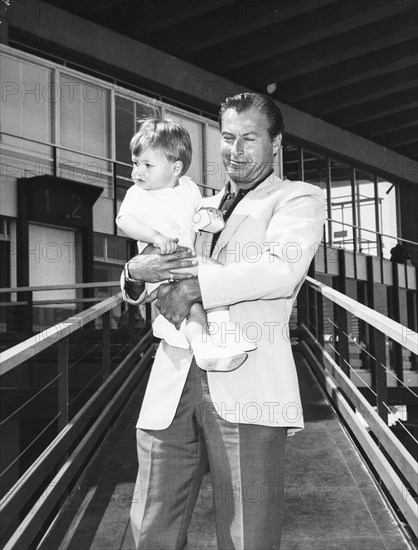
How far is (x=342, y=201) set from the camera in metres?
18.4

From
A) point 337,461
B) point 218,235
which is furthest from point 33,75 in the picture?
point 218,235

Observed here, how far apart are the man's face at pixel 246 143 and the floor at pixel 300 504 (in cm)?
208

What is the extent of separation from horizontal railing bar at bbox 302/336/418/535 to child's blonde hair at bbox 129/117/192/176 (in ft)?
6.05

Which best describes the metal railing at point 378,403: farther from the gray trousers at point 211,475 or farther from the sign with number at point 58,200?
the sign with number at point 58,200

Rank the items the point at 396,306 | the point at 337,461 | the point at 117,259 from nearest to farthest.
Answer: the point at 337,461 < the point at 117,259 < the point at 396,306

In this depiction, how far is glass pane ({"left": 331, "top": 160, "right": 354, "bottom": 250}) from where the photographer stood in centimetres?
1730

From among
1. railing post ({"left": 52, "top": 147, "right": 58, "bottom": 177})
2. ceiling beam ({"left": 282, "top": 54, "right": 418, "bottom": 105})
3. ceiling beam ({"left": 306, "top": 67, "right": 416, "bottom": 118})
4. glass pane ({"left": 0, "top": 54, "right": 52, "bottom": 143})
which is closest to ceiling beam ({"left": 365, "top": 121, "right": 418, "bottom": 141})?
ceiling beam ({"left": 306, "top": 67, "right": 416, "bottom": 118})

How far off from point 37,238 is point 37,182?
89 centimetres

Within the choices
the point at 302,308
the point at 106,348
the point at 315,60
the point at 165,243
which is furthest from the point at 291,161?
the point at 165,243

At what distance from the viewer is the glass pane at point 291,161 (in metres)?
16.3

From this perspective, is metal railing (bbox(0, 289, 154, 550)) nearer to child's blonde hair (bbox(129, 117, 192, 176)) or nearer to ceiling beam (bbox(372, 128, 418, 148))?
child's blonde hair (bbox(129, 117, 192, 176))

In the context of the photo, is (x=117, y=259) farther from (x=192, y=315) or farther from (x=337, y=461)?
(x=192, y=315)

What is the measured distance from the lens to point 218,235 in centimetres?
204

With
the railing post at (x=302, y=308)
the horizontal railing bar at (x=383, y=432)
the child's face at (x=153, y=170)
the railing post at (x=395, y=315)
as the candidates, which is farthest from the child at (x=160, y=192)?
the railing post at (x=395, y=315)
